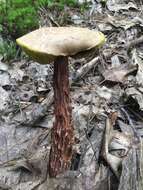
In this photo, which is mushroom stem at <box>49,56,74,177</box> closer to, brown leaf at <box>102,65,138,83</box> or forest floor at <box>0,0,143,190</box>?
forest floor at <box>0,0,143,190</box>

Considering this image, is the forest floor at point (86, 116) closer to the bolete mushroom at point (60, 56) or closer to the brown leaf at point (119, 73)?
the brown leaf at point (119, 73)

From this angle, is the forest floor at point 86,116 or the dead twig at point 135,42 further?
the dead twig at point 135,42

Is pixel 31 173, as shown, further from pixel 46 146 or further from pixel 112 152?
pixel 112 152

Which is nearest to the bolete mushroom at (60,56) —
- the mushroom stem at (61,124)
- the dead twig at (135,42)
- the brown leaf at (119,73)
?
the mushroom stem at (61,124)

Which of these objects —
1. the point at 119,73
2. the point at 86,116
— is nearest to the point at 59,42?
the point at 86,116

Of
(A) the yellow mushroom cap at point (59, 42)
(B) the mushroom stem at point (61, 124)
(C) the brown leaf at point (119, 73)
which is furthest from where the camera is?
(C) the brown leaf at point (119, 73)

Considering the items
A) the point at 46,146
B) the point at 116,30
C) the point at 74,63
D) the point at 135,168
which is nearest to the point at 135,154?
the point at 135,168

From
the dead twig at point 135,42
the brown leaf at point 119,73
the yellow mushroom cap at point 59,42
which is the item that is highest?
the yellow mushroom cap at point 59,42
